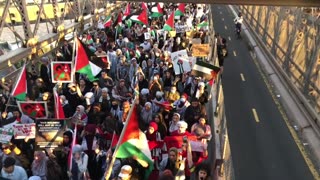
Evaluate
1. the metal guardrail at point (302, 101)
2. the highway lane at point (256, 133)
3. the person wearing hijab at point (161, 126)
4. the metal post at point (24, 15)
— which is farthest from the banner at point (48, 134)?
the metal guardrail at point (302, 101)

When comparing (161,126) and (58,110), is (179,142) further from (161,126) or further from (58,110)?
(58,110)

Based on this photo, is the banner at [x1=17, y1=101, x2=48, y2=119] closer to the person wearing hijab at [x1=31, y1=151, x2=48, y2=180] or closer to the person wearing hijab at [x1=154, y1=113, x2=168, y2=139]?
the person wearing hijab at [x1=31, y1=151, x2=48, y2=180]

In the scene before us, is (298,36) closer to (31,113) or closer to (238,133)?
(238,133)

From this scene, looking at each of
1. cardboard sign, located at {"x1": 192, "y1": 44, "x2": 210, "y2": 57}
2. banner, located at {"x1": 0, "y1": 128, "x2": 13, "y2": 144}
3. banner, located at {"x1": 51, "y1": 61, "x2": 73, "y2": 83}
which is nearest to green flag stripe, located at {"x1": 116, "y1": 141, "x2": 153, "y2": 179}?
banner, located at {"x1": 0, "y1": 128, "x2": 13, "y2": 144}

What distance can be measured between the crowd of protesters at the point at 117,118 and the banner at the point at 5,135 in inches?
8.2

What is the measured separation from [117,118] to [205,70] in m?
3.12

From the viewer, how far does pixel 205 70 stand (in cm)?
1202

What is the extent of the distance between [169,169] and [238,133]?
21.7 feet

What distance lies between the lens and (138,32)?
68.3 ft

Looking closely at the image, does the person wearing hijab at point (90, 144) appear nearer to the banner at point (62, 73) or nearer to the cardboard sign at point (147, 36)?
the banner at point (62, 73)

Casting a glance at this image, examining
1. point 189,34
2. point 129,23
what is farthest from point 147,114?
point 129,23

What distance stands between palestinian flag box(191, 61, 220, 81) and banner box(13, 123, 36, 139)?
5115mm

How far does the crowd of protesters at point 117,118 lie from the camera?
7.88 m

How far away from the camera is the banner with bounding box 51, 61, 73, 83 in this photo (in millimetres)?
11555
